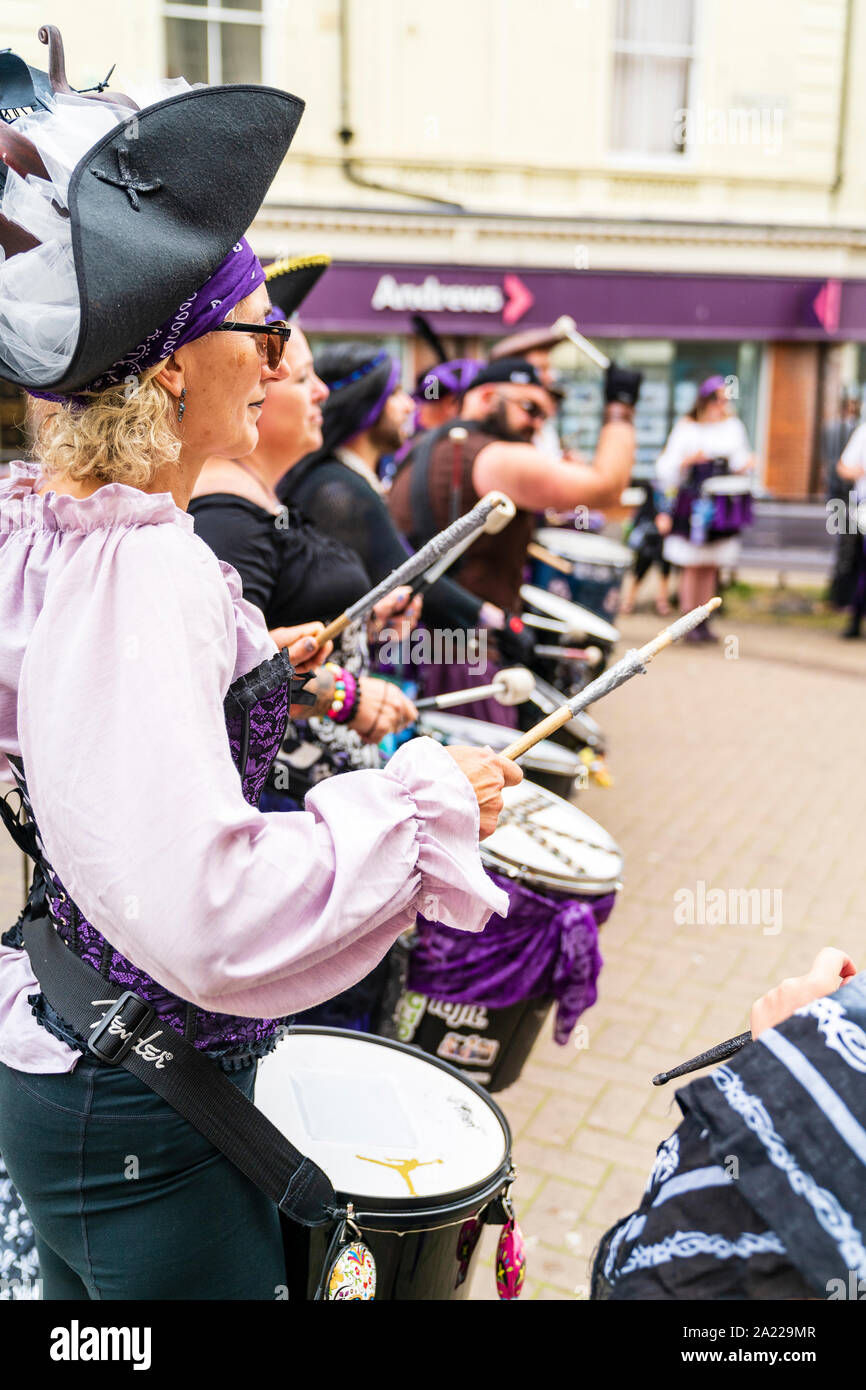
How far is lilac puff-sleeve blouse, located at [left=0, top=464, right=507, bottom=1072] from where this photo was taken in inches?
40.4

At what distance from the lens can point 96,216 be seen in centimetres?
108

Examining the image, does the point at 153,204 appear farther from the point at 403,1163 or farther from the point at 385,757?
the point at 385,757

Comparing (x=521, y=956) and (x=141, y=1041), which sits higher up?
(x=141, y=1041)

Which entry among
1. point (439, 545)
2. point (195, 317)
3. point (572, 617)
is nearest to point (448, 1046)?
point (439, 545)

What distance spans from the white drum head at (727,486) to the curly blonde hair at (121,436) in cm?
814

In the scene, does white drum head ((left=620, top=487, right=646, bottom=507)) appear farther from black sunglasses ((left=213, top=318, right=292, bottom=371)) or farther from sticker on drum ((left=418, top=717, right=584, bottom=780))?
black sunglasses ((left=213, top=318, right=292, bottom=371))

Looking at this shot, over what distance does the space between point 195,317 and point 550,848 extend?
1.60 meters

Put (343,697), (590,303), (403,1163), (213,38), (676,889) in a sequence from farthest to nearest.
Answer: (590,303) < (213,38) < (676,889) < (343,697) < (403,1163)

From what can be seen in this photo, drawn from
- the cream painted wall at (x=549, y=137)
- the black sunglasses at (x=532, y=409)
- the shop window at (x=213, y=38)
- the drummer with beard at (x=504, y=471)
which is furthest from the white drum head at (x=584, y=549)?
the shop window at (x=213, y=38)

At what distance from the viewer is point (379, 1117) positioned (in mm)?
1769

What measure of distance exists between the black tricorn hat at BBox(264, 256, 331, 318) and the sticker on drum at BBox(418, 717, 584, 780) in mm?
1118

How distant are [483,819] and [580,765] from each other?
7.97 ft
